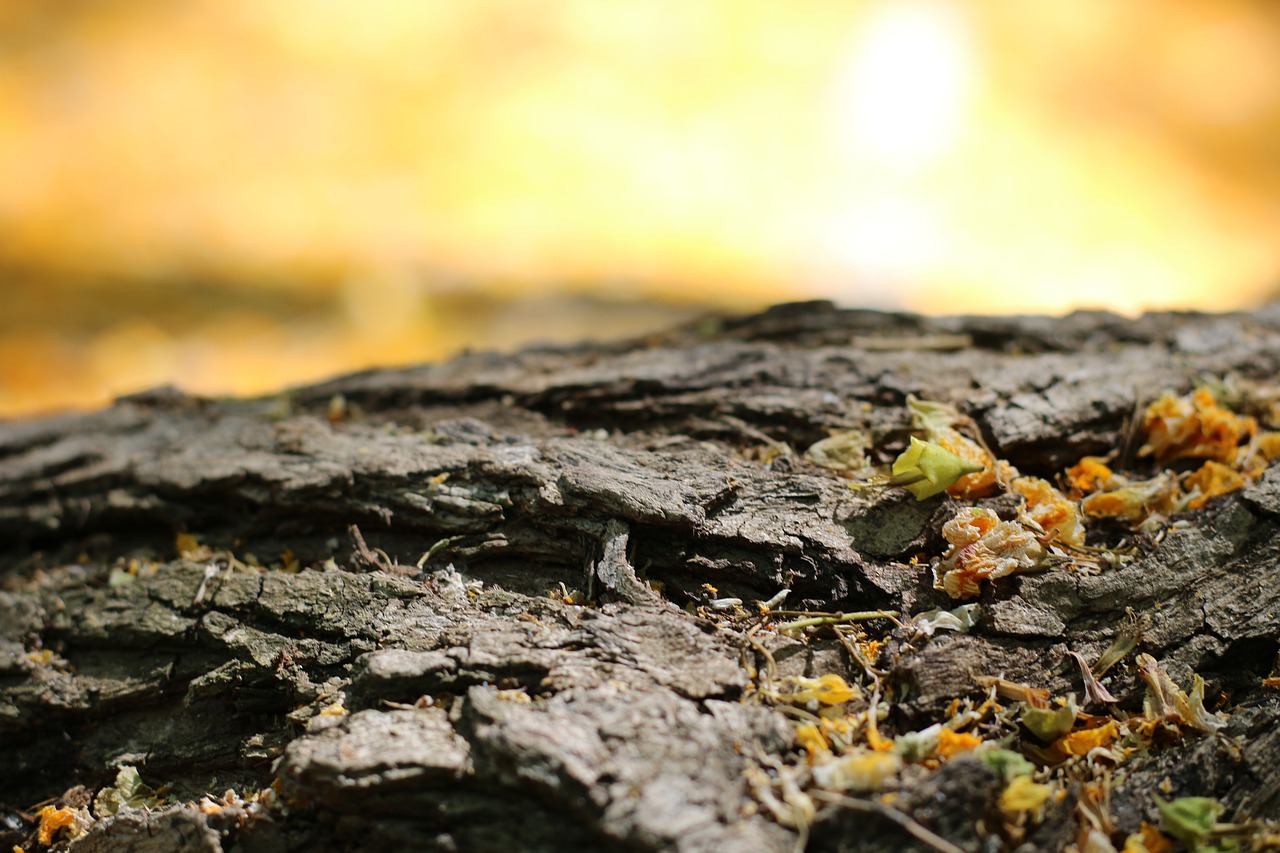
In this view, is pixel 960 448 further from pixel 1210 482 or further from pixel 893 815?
pixel 893 815

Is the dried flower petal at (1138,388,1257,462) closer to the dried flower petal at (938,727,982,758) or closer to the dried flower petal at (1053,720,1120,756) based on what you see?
the dried flower petal at (1053,720,1120,756)

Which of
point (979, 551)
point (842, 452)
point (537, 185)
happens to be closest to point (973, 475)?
point (979, 551)

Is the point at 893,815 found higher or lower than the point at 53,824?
higher

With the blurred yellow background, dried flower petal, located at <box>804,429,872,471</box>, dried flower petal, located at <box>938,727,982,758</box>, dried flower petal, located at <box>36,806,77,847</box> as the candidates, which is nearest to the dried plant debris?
dried flower petal, located at <box>938,727,982,758</box>

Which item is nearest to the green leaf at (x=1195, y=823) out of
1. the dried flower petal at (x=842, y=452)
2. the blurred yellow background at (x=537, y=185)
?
the dried flower petal at (x=842, y=452)

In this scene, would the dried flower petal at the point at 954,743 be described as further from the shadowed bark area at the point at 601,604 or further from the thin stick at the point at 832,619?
the thin stick at the point at 832,619
